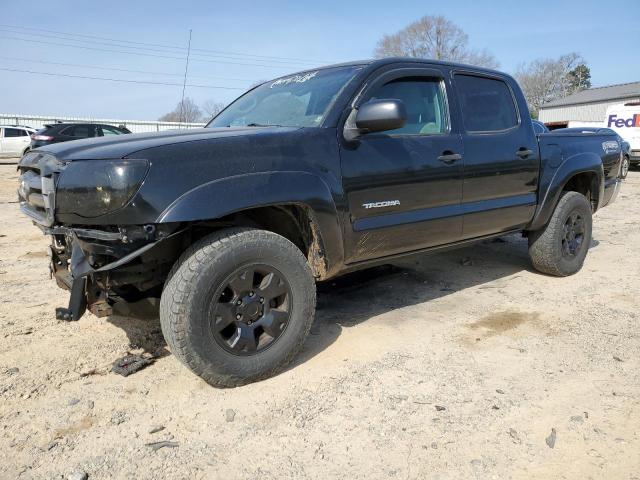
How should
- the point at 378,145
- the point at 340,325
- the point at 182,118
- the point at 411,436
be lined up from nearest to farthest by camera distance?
1. the point at 411,436
2. the point at 378,145
3. the point at 340,325
4. the point at 182,118

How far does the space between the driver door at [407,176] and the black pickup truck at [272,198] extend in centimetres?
1

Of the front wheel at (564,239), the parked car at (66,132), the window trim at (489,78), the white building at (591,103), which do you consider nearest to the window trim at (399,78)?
the window trim at (489,78)

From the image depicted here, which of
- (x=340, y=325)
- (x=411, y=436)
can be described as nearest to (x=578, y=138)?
(x=340, y=325)

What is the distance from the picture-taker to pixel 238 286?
8.92ft

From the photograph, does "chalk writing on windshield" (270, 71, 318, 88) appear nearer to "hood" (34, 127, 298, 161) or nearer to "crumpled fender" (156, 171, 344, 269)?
"hood" (34, 127, 298, 161)

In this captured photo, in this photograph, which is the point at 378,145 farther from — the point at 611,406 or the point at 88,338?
the point at 88,338

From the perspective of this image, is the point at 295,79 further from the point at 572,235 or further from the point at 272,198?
the point at 572,235

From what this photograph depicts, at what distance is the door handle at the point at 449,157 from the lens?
3559mm

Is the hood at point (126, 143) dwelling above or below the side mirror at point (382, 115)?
below

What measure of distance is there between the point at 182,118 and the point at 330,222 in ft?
10.5

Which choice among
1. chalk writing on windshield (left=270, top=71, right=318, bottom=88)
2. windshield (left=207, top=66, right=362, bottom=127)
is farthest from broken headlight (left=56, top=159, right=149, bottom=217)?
chalk writing on windshield (left=270, top=71, right=318, bottom=88)

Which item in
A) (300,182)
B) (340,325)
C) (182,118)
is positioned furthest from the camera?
(182,118)

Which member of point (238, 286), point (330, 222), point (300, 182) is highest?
point (300, 182)

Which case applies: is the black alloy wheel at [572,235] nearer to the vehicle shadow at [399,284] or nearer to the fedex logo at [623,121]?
the vehicle shadow at [399,284]
